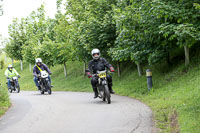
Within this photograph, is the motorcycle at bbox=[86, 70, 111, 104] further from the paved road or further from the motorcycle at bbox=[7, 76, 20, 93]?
the motorcycle at bbox=[7, 76, 20, 93]

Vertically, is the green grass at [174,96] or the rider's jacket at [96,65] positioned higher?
the rider's jacket at [96,65]

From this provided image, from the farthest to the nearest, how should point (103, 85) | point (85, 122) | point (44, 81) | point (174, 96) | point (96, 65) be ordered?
point (44, 81)
point (96, 65)
point (103, 85)
point (174, 96)
point (85, 122)

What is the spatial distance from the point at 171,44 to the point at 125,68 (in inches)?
345

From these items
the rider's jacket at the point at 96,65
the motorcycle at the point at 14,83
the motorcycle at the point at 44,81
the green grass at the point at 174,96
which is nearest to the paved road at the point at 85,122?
the green grass at the point at 174,96

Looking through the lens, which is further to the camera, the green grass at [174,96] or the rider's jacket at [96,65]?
the rider's jacket at [96,65]

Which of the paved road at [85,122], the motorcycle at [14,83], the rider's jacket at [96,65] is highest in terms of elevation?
the rider's jacket at [96,65]

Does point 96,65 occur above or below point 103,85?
above

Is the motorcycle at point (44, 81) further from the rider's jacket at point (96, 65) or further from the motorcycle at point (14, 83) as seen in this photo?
the rider's jacket at point (96, 65)

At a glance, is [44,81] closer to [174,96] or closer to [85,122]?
[174,96]

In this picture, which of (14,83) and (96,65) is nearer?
(96,65)

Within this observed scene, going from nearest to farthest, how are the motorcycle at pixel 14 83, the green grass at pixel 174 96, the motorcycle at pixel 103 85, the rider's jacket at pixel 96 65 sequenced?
the green grass at pixel 174 96 < the motorcycle at pixel 103 85 < the rider's jacket at pixel 96 65 < the motorcycle at pixel 14 83

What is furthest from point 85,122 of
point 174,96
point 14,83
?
point 14,83

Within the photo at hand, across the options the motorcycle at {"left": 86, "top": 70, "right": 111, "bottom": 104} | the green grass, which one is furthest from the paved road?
the motorcycle at {"left": 86, "top": 70, "right": 111, "bottom": 104}

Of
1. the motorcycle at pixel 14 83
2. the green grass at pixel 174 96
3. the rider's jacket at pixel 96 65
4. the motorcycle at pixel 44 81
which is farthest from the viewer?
the motorcycle at pixel 14 83
